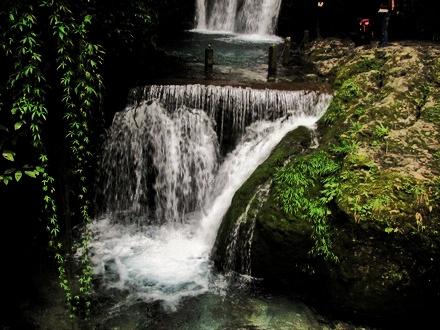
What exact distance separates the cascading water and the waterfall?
519 inches

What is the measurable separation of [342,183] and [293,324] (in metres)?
2.40

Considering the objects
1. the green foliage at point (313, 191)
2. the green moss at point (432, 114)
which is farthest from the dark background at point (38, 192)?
the green moss at point (432, 114)

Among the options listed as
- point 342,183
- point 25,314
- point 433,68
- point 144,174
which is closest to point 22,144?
point 25,314

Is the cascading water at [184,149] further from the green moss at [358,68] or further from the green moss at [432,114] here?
the green moss at [432,114]

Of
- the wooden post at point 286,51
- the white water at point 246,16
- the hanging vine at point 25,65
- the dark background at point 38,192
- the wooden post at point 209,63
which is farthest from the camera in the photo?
the white water at point 246,16

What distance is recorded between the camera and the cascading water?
9375mm

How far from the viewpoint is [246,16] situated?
21.9 meters

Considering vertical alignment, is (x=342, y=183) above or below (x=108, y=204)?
above

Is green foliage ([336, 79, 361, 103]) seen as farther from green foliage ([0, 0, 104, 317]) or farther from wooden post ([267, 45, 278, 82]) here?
green foliage ([0, 0, 104, 317])

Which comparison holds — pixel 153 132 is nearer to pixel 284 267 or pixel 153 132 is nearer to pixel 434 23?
pixel 284 267

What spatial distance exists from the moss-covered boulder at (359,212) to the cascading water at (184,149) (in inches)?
48.1

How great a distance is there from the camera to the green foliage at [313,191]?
6453 mm

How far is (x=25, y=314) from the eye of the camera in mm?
6309

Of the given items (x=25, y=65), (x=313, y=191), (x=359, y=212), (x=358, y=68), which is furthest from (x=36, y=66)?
(x=358, y=68)
